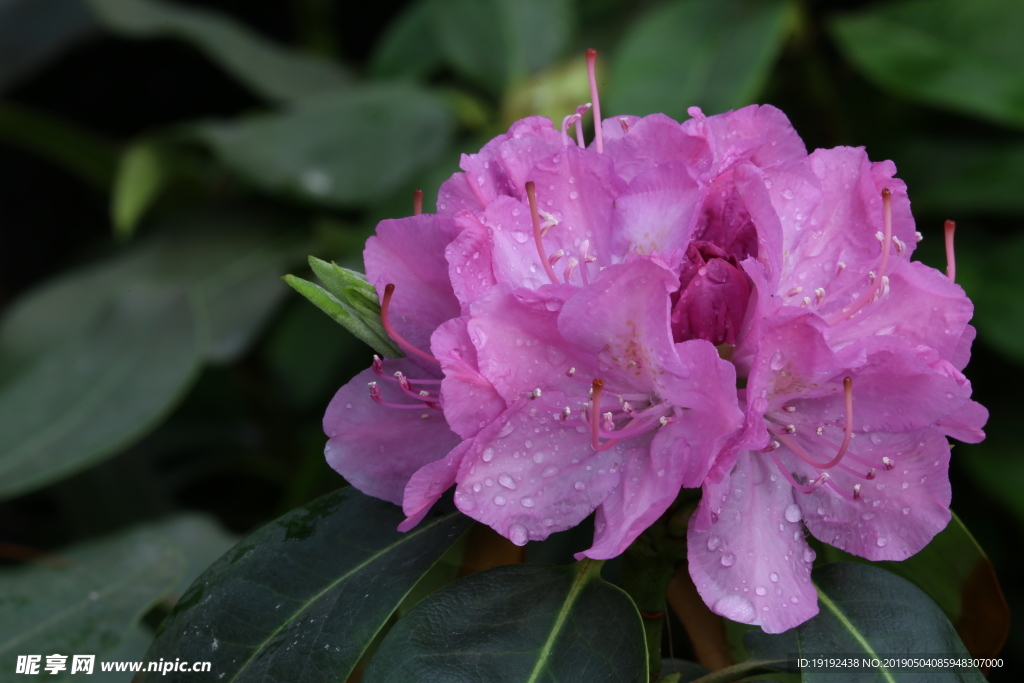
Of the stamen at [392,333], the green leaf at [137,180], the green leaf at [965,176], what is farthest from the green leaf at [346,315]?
the green leaf at [965,176]

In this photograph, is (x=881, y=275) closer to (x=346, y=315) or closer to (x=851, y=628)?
(x=851, y=628)

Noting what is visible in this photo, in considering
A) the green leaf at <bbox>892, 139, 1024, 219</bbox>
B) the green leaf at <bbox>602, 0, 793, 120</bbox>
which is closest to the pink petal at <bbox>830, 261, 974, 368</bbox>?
the green leaf at <bbox>602, 0, 793, 120</bbox>

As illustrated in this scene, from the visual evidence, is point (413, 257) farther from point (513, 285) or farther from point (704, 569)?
point (704, 569)

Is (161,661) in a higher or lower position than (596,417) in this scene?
lower

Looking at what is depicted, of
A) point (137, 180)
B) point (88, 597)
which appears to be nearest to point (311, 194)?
point (137, 180)

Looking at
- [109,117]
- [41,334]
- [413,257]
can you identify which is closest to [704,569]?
[413,257]

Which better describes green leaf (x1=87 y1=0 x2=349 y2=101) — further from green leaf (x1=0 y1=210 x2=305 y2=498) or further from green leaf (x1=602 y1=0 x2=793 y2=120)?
green leaf (x1=602 y1=0 x2=793 y2=120)

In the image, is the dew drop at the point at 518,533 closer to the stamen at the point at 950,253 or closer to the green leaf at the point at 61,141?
the stamen at the point at 950,253

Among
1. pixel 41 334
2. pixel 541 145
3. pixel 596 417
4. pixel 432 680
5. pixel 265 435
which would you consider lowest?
pixel 265 435
